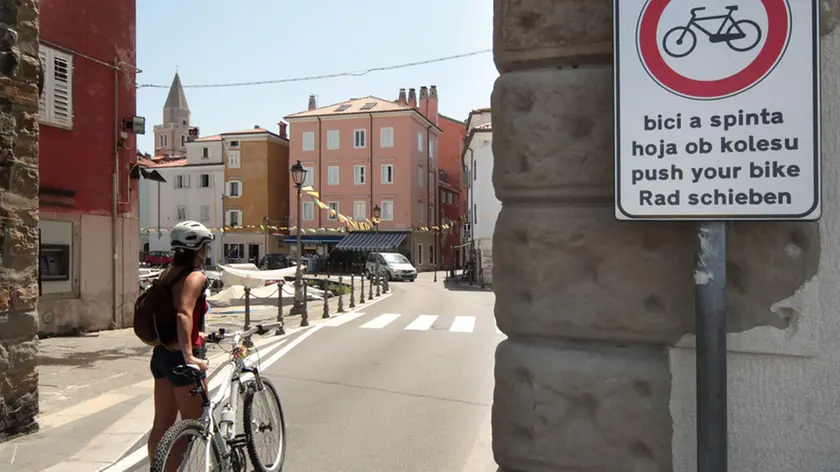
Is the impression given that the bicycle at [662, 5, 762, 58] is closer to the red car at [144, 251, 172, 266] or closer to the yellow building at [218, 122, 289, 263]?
the red car at [144, 251, 172, 266]

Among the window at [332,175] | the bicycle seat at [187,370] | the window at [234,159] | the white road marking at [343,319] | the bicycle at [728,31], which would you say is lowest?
the white road marking at [343,319]

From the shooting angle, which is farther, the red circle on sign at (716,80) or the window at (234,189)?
the window at (234,189)

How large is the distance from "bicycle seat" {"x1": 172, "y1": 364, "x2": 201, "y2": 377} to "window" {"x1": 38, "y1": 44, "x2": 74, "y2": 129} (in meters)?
10.8

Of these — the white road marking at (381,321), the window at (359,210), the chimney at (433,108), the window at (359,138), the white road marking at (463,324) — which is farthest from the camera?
the chimney at (433,108)

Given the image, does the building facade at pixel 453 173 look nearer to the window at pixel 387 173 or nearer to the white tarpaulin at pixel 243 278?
the window at pixel 387 173

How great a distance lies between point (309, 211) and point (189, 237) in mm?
53524

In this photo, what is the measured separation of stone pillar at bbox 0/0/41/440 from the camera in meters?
5.38

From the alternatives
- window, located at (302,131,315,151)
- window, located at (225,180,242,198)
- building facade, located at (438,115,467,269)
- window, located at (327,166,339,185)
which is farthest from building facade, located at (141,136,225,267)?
building facade, located at (438,115,467,269)

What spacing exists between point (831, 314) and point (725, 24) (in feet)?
3.05

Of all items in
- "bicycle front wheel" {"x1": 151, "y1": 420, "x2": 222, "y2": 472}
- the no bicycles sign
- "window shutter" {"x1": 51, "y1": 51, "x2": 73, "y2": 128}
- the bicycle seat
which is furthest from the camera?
"window shutter" {"x1": 51, "y1": 51, "x2": 73, "y2": 128}

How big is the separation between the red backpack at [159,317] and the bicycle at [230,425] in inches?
9.8

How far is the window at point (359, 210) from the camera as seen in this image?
56.2m

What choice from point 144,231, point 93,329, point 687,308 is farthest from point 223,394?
point 144,231

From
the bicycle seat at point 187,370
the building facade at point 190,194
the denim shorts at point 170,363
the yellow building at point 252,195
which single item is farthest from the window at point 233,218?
the bicycle seat at point 187,370
